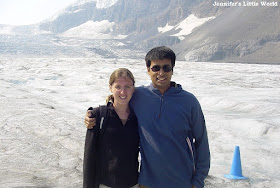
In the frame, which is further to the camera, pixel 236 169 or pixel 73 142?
pixel 73 142

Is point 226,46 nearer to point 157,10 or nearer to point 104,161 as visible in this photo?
point 104,161

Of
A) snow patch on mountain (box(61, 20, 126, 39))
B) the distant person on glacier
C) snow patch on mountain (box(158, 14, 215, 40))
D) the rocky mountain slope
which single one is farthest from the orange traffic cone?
snow patch on mountain (box(61, 20, 126, 39))

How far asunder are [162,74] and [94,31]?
132m

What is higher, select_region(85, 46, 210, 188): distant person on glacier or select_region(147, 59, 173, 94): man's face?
select_region(147, 59, 173, 94): man's face

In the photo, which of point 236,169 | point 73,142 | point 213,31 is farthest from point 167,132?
point 213,31

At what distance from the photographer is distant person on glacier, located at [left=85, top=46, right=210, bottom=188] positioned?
2.33 m

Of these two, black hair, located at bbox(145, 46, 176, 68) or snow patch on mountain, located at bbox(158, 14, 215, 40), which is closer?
black hair, located at bbox(145, 46, 176, 68)

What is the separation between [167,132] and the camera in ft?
7.57

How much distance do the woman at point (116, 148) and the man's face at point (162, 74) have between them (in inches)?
8.1

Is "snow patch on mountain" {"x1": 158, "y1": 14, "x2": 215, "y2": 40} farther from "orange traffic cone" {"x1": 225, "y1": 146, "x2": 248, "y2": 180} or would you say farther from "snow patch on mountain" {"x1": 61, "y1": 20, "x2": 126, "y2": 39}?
"orange traffic cone" {"x1": 225, "y1": 146, "x2": 248, "y2": 180}

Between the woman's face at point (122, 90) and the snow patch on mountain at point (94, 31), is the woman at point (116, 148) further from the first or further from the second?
the snow patch on mountain at point (94, 31)

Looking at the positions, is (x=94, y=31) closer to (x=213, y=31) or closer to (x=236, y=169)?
(x=213, y=31)

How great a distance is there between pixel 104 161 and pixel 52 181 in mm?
→ 2214

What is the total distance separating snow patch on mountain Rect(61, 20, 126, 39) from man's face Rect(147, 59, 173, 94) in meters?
118
